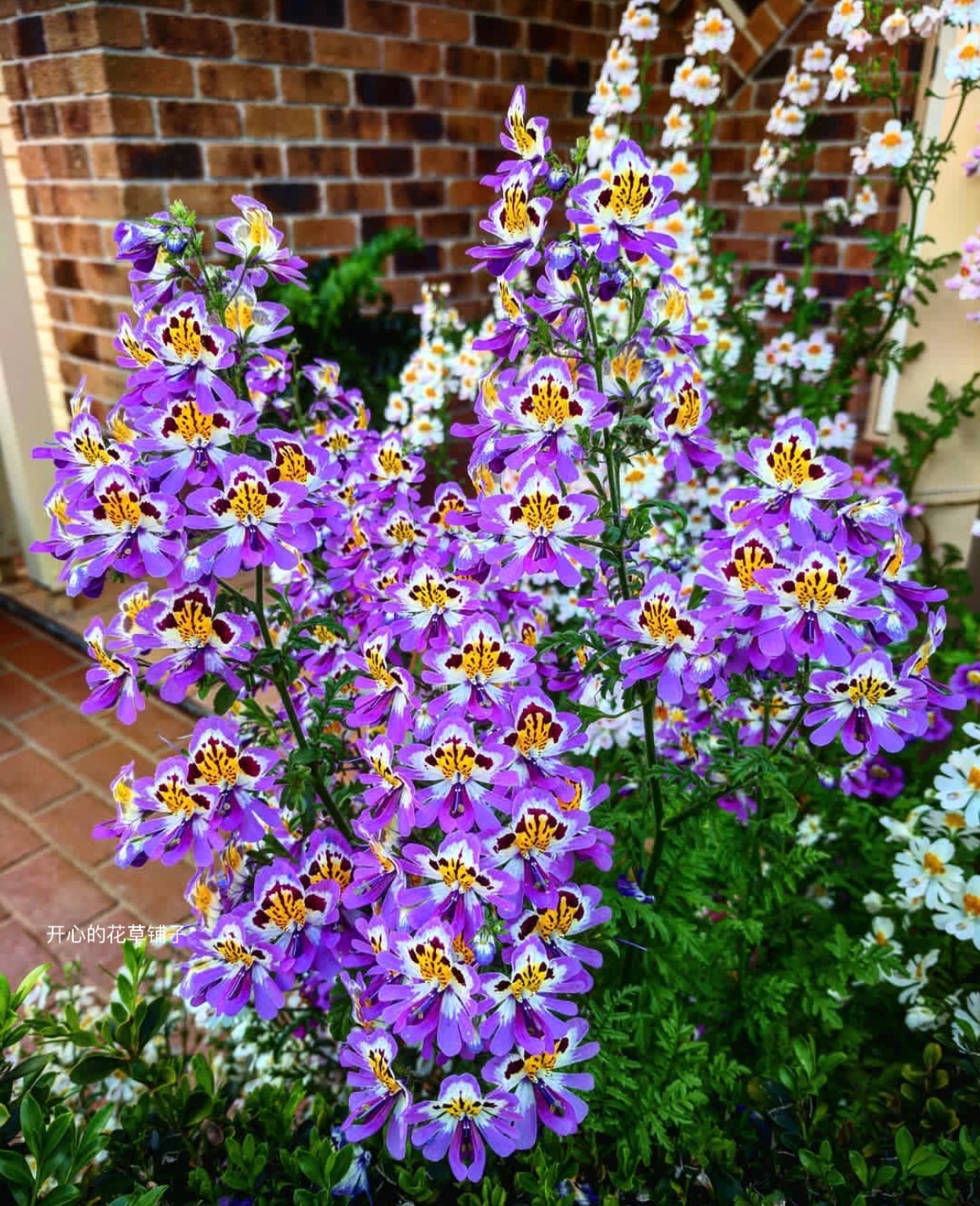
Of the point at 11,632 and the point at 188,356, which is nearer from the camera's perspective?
the point at 188,356

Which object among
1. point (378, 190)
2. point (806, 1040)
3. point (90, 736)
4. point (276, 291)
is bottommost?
point (90, 736)

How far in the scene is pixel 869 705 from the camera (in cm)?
85

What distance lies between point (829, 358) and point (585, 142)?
5.00ft

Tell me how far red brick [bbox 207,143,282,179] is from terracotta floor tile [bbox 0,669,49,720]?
160cm

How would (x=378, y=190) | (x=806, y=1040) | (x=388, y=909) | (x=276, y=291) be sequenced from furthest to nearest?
(x=378, y=190) → (x=276, y=291) → (x=806, y=1040) → (x=388, y=909)

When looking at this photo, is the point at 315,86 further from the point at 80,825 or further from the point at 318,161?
the point at 80,825

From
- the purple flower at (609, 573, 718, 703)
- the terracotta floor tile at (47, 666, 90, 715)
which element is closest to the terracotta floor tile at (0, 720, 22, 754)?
the terracotta floor tile at (47, 666, 90, 715)

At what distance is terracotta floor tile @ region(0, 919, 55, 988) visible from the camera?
6.01 feet

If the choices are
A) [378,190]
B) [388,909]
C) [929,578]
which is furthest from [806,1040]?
[378,190]

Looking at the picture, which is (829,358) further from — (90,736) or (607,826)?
(90,736)

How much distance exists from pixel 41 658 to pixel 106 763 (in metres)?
0.67

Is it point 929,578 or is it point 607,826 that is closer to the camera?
point 607,826

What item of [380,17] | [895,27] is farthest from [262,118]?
[895,27]

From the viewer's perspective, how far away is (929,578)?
6.95 ft
